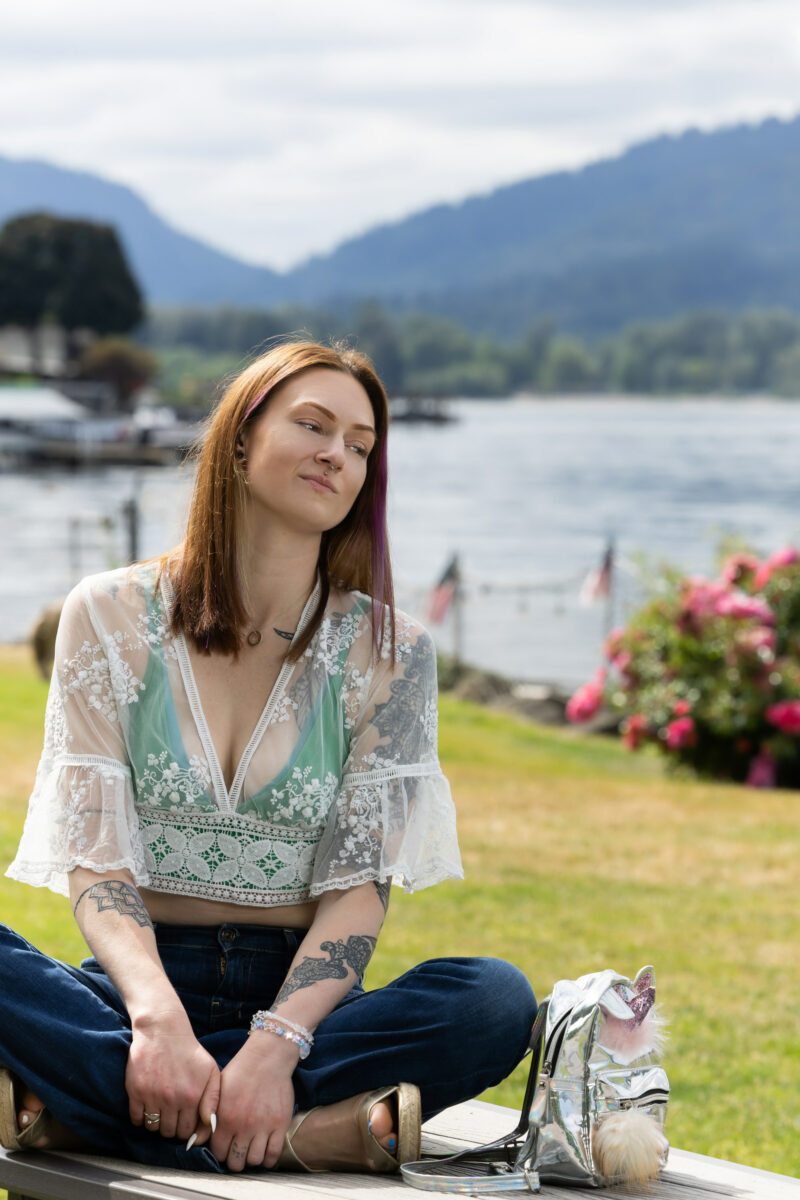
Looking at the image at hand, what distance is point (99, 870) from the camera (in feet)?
6.86

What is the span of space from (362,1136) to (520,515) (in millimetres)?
53664

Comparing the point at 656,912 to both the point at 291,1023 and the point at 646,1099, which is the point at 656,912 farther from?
the point at 291,1023

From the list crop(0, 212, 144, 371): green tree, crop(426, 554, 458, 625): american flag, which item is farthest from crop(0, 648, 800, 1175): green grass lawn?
Answer: crop(0, 212, 144, 371): green tree

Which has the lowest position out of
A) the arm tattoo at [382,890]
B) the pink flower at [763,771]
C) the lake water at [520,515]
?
the lake water at [520,515]

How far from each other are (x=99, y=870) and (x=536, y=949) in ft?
9.64

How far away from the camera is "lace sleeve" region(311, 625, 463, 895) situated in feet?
7.14

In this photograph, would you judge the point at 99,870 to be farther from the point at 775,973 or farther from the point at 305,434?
the point at 775,973

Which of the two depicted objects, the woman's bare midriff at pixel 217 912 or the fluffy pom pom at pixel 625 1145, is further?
the woman's bare midriff at pixel 217 912

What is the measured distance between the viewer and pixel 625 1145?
1972mm

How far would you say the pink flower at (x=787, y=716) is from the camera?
8625 millimetres

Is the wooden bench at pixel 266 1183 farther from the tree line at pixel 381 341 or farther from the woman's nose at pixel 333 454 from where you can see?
the tree line at pixel 381 341

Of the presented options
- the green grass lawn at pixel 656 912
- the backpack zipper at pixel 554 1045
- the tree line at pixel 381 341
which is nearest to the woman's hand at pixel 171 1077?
the backpack zipper at pixel 554 1045

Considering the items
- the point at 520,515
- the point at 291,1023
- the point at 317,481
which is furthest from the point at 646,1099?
the point at 520,515

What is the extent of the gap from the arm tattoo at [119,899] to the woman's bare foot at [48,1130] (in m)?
0.29
